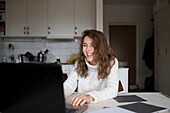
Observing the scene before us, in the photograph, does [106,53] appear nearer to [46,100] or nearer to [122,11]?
[46,100]

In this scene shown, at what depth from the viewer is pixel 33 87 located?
60cm

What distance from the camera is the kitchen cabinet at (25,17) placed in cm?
331

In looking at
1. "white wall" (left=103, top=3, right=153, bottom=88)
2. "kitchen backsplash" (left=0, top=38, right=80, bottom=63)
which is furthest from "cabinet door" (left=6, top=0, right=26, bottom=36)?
"white wall" (left=103, top=3, right=153, bottom=88)

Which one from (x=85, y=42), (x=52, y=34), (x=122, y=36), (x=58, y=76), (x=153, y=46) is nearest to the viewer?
(x=58, y=76)

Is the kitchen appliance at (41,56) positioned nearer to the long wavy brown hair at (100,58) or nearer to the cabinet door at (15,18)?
the cabinet door at (15,18)

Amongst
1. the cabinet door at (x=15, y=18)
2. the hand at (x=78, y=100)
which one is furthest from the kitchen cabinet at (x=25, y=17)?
the hand at (x=78, y=100)

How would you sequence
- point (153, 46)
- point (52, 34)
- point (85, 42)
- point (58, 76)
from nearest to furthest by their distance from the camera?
point (58, 76) → point (85, 42) → point (52, 34) → point (153, 46)

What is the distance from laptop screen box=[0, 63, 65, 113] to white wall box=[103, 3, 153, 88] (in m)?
4.41

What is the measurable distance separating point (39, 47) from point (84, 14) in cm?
117

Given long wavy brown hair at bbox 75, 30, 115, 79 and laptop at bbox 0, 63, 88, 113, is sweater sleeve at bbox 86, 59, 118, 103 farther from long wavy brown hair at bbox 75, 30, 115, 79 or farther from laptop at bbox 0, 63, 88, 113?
laptop at bbox 0, 63, 88, 113

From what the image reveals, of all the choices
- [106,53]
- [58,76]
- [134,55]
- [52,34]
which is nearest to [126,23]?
[134,55]

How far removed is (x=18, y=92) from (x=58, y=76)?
→ 17 cm

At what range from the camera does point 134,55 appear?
4.89 metres

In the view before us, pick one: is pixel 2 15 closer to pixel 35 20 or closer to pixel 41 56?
pixel 35 20
